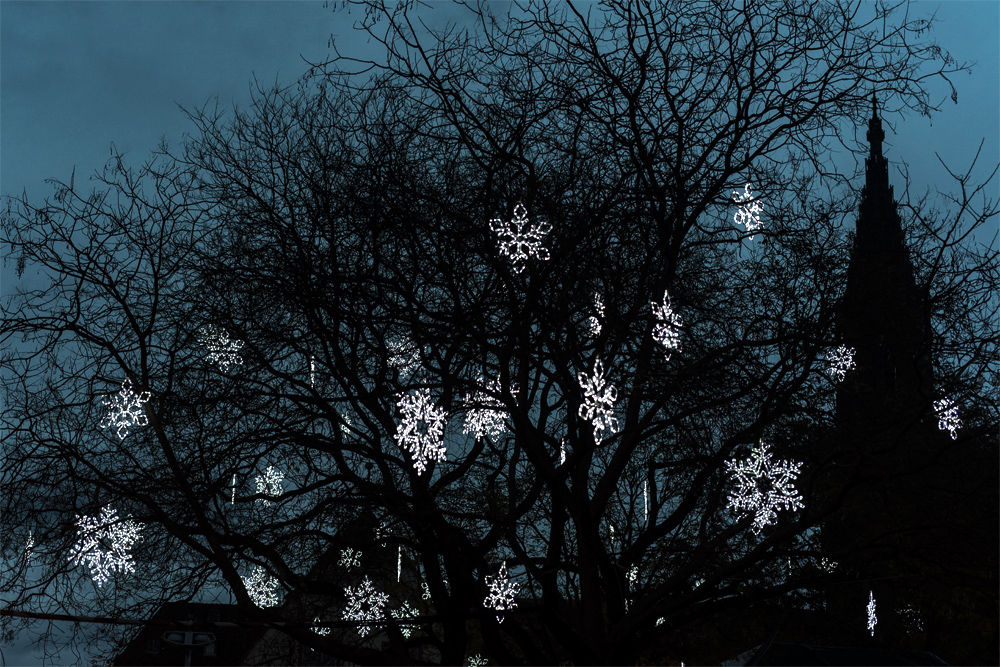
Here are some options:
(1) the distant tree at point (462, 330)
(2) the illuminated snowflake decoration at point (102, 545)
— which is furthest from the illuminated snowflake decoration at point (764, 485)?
(2) the illuminated snowflake decoration at point (102, 545)

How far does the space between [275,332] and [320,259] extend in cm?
109

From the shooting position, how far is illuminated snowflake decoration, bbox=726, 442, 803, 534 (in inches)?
385

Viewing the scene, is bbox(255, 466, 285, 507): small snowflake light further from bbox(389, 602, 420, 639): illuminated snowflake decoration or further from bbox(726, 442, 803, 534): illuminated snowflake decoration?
bbox(726, 442, 803, 534): illuminated snowflake decoration

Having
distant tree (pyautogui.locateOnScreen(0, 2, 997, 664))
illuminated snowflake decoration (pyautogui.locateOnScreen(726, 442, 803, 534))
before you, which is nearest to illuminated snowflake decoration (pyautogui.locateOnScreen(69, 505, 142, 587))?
distant tree (pyautogui.locateOnScreen(0, 2, 997, 664))

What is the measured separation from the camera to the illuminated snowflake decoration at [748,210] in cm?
973

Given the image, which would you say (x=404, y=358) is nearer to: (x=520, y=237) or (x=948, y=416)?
(x=520, y=237)

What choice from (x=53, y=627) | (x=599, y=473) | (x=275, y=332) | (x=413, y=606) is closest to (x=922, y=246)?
(x=599, y=473)

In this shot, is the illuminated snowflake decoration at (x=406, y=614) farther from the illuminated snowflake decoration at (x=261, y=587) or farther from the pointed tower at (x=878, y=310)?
the pointed tower at (x=878, y=310)

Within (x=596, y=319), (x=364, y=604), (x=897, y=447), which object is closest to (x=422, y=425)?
(x=596, y=319)

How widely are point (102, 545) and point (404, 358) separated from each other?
401 cm

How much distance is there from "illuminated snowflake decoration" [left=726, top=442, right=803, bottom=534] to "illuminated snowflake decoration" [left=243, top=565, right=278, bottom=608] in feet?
20.8

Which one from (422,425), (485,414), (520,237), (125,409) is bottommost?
(422,425)

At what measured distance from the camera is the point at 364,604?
11586 millimetres

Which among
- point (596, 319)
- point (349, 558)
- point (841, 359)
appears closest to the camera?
point (596, 319)
